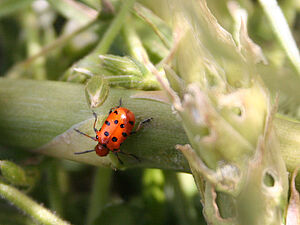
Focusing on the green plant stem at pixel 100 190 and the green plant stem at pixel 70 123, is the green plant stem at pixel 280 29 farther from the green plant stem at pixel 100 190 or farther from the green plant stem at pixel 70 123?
the green plant stem at pixel 100 190

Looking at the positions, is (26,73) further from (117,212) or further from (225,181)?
(225,181)

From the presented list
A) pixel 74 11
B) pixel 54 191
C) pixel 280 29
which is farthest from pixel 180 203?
pixel 74 11

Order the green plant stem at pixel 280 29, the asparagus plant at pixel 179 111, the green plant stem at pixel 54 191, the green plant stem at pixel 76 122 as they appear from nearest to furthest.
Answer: the asparagus plant at pixel 179 111
the green plant stem at pixel 76 122
the green plant stem at pixel 280 29
the green plant stem at pixel 54 191

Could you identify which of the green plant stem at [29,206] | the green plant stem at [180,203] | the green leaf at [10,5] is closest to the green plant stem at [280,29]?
the green plant stem at [180,203]

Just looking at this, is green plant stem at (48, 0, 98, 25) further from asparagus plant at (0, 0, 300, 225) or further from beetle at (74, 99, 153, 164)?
beetle at (74, 99, 153, 164)

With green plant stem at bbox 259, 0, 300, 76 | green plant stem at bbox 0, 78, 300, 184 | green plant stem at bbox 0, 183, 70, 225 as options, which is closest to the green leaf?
green plant stem at bbox 0, 78, 300, 184
